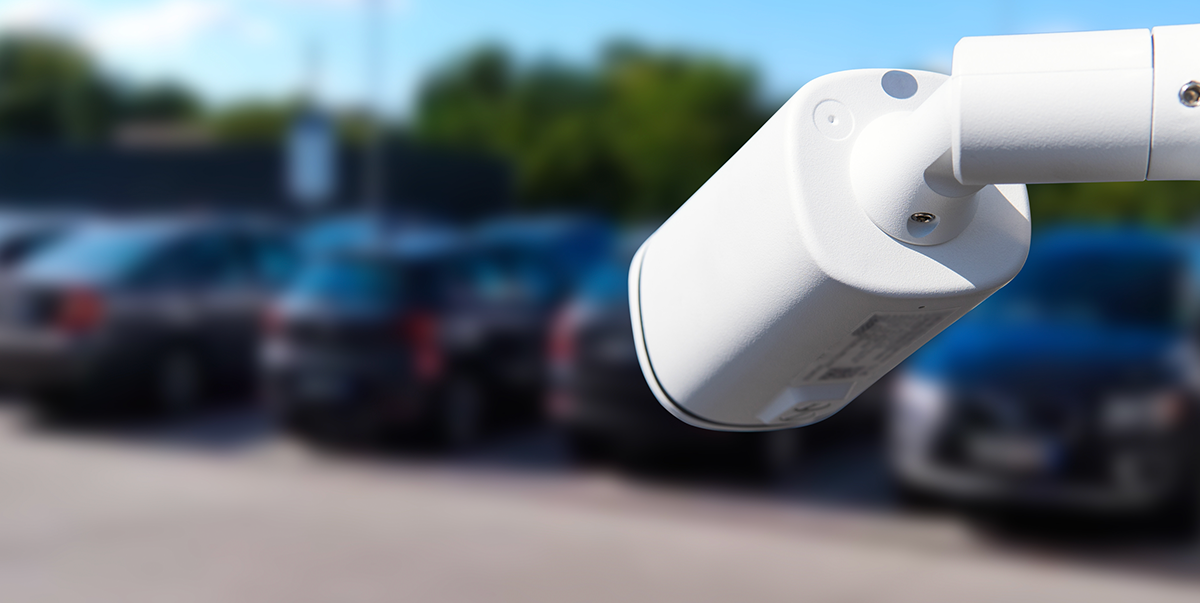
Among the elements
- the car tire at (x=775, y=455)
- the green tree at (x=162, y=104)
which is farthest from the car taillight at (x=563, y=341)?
the green tree at (x=162, y=104)

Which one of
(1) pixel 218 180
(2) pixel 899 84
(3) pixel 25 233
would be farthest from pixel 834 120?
(3) pixel 25 233

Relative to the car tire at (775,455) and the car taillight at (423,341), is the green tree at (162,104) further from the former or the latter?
the car tire at (775,455)

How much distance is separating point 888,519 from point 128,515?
2819 mm

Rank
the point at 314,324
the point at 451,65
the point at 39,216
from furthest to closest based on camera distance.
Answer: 1. the point at 39,216
2. the point at 451,65
3. the point at 314,324

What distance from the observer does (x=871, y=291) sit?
15.9 inches

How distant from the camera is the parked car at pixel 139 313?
199 inches

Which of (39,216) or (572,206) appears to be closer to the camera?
(572,206)

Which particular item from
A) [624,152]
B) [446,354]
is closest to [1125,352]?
[624,152]

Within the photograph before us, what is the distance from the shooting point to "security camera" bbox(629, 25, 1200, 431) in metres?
0.37

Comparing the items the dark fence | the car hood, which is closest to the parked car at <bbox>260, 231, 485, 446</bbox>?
the dark fence

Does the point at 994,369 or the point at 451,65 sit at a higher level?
the point at 451,65

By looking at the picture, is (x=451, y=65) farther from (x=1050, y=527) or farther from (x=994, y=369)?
(x=1050, y=527)

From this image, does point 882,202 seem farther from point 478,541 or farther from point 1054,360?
point 478,541

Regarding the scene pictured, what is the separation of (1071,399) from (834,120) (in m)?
3.35
